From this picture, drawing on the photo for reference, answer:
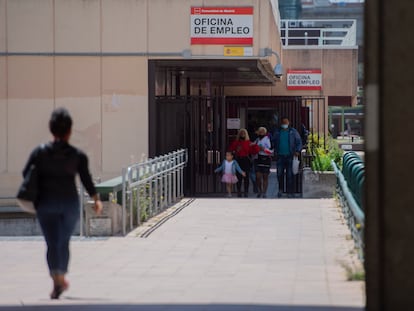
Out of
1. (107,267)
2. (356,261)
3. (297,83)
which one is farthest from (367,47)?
(297,83)

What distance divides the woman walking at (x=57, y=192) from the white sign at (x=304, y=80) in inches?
1112

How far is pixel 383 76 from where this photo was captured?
7211mm

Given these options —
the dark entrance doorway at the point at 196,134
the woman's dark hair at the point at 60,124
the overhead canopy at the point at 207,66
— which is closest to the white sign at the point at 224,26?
the overhead canopy at the point at 207,66

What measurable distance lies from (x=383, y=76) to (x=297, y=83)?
29.5m

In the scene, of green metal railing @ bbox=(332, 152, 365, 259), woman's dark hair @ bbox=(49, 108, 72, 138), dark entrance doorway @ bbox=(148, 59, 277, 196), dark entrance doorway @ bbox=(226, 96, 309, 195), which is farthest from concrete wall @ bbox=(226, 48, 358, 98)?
woman's dark hair @ bbox=(49, 108, 72, 138)

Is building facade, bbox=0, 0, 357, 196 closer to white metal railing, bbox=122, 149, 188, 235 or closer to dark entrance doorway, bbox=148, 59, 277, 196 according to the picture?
dark entrance doorway, bbox=148, 59, 277, 196

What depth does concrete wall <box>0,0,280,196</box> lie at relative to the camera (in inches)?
855

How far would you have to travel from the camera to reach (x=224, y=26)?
842 inches

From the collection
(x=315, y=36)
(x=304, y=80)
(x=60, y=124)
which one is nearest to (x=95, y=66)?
(x=60, y=124)

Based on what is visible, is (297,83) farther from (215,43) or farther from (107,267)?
(107,267)

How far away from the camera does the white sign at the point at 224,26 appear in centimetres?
2136

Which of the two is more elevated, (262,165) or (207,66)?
(207,66)

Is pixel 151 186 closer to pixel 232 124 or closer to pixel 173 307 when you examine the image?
pixel 173 307

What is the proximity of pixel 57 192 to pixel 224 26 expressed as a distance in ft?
44.1
